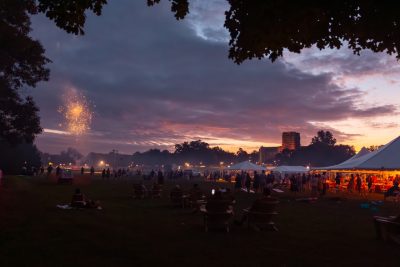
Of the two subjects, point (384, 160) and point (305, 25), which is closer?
point (305, 25)

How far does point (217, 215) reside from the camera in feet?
40.7

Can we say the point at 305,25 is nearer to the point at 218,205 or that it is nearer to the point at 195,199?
the point at 218,205

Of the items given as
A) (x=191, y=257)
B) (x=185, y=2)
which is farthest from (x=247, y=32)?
(x=191, y=257)

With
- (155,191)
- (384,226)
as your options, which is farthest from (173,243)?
(155,191)

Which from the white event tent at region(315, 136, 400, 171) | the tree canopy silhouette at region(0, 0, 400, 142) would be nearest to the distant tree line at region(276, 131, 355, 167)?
the white event tent at region(315, 136, 400, 171)

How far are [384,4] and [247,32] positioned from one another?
94.5 inches

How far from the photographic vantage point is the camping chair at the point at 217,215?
12.4m

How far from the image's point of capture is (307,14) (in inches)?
291

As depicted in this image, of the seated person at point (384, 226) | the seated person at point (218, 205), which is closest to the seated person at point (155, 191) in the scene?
the seated person at point (218, 205)

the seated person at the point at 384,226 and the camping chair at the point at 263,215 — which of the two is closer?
the seated person at the point at 384,226

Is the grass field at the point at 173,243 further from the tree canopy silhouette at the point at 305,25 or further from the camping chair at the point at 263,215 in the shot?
the tree canopy silhouette at the point at 305,25

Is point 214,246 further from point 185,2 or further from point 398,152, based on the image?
point 398,152

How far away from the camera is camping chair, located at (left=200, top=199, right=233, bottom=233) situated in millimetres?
12382

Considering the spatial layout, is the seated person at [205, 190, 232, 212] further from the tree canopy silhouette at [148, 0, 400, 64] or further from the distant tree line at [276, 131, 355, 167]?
the distant tree line at [276, 131, 355, 167]
